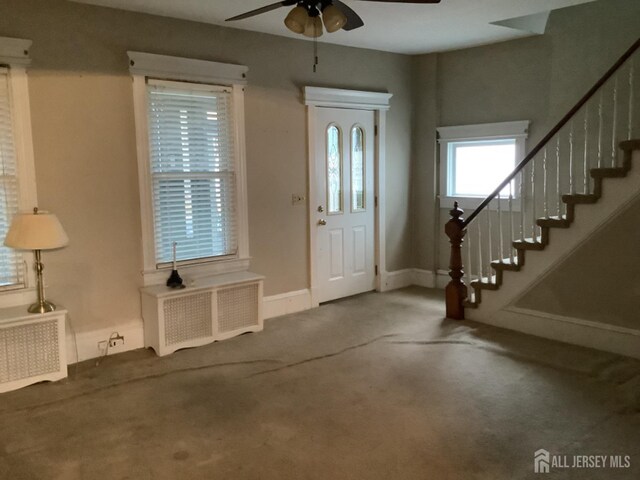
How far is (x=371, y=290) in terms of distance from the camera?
641 cm

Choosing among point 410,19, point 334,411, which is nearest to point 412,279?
point 410,19

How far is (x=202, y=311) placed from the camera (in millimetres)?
4570

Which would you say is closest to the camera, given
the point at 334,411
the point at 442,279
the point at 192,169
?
the point at 334,411

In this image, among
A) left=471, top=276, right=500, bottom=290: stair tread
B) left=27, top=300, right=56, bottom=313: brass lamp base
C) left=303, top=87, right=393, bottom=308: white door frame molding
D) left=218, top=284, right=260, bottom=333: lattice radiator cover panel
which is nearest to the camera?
left=27, top=300, right=56, bottom=313: brass lamp base

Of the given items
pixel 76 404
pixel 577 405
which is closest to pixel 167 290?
pixel 76 404

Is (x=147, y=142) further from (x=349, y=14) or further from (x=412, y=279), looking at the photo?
(x=412, y=279)

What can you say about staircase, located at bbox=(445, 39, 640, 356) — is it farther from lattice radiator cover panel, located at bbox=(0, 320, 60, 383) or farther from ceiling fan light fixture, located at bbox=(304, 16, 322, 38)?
lattice radiator cover panel, located at bbox=(0, 320, 60, 383)

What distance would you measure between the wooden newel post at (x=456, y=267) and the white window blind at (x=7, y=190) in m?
3.57

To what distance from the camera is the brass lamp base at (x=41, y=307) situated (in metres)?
3.78

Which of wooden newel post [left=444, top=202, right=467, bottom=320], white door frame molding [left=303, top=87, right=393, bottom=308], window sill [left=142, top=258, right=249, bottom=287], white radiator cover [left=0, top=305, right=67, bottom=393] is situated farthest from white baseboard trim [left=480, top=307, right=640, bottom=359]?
white radiator cover [left=0, top=305, right=67, bottom=393]

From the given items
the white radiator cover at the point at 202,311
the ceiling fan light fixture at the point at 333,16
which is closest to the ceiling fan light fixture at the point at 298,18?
the ceiling fan light fixture at the point at 333,16

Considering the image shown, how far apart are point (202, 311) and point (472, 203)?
10.8 ft

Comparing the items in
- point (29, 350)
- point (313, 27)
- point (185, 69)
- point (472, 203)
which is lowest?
point (29, 350)

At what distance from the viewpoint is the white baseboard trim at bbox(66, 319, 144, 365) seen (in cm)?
423
